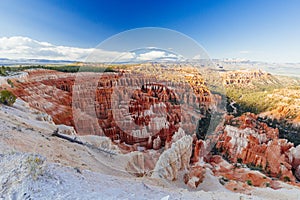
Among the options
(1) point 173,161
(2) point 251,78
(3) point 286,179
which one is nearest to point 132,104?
(1) point 173,161

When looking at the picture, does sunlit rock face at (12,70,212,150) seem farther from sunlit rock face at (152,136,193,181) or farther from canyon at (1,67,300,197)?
sunlit rock face at (152,136,193,181)

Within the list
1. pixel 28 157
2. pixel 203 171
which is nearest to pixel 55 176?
pixel 28 157

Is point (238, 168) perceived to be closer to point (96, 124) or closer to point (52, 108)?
point (96, 124)

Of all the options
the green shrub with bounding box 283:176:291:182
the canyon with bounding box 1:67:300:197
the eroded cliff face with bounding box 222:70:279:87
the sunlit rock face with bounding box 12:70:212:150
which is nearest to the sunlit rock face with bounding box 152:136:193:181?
the canyon with bounding box 1:67:300:197

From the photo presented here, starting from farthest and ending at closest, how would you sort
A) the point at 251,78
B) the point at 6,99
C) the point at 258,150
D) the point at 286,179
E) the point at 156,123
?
1. the point at 251,78
2. the point at 258,150
3. the point at 286,179
4. the point at 156,123
5. the point at 6,99

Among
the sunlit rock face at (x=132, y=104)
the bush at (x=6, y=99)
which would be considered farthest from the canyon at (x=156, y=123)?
the bush at (x=6, y=99)

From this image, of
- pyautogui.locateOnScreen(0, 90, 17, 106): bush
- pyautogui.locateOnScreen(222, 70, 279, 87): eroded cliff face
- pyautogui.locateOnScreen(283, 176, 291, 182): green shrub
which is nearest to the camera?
pyautogui.locateOnScreen(0, 90, 17, 106): bush

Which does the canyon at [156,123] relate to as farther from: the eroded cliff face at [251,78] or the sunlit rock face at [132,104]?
the eroded cliff face at [251,78]

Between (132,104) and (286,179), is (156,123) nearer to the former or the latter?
(132,104)
